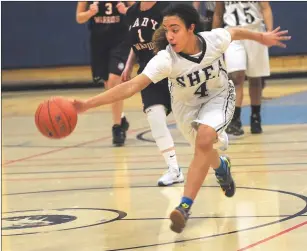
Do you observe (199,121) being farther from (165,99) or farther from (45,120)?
(165,99)

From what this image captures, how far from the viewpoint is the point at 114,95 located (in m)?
5.28

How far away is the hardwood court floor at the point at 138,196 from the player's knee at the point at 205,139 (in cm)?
52

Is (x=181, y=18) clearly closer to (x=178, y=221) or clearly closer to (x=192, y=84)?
(x=192, y=84)

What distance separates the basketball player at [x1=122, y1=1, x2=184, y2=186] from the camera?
7.29 meters

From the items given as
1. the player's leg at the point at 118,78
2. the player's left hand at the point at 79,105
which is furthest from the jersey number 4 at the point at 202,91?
the player's leg at the point at 118,78

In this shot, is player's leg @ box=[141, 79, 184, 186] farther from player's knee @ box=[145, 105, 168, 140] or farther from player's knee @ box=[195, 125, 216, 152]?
player's knee @ box=[195, 125, 216, 152]

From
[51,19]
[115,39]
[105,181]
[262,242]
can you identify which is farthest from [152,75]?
[51,19]

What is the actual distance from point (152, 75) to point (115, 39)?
15.0 ft

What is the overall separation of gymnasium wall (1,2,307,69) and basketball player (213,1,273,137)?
7147 millimetres

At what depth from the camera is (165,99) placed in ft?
24.6

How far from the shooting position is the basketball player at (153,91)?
23.9ft

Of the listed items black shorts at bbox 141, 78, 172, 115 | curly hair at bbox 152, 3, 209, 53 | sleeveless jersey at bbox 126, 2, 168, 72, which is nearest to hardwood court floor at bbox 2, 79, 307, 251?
black shorts at bbox 141, 78, 172, 115

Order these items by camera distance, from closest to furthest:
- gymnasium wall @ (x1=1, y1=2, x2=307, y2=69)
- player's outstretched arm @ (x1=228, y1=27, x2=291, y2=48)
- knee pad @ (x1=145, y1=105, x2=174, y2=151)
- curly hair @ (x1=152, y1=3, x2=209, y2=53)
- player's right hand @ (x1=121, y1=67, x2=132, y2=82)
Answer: curly hair @ (x1=152, y1=3, x2=209, y2=53)
player's outstretched arm @ (x1=228, y1=27, x2=291, y2=48)
knee pad @ (x1=145, y1=105, x2=174, y2=151)
player's right hand @ (x1=121, y1=67, x2=132, y2=82)
gymnasium wall @ (x1=1, y1=2, x2=307, y2=69)

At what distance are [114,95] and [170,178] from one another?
203 centimetres
